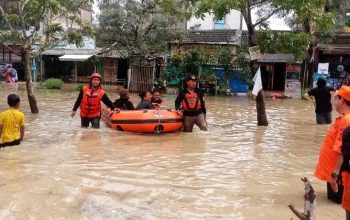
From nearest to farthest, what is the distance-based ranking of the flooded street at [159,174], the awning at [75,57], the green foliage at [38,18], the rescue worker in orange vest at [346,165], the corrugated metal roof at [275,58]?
the rescue worker in orange vest at [346,165] < the flooded street at [159,174] < the green foliage at [38,18] < the corrugated metal roof at [275,58] < the awning at [75,57]

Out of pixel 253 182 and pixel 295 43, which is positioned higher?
pixel 295 43

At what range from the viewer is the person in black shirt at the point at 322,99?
41.3 feet

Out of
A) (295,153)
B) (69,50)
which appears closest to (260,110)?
(295,153)

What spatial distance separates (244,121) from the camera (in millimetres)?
14953

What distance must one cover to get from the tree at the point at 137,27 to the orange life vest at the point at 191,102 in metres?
16.1

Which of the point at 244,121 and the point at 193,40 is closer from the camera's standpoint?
the point at 244,121

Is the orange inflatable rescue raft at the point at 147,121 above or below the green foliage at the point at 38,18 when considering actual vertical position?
below

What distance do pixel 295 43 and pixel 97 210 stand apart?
8.29 meters

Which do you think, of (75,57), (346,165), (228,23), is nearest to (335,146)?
(346,165)

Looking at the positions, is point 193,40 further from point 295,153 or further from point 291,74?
point 295,153

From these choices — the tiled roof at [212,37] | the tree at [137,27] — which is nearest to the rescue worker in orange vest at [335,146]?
the tree at [137,27]

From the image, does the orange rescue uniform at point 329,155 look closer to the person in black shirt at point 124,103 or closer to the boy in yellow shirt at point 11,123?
the boy in yellow shirt at point 11,123

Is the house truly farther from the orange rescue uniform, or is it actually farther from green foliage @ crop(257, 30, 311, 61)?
the orange rescue uniform

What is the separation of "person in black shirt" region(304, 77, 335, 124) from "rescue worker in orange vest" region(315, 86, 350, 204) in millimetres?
7178
